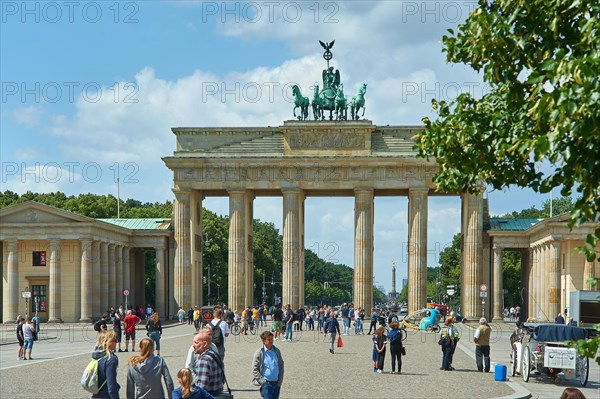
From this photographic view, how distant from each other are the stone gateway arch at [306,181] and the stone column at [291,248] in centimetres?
9

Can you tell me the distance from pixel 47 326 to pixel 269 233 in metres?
105

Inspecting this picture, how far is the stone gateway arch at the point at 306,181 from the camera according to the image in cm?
8638

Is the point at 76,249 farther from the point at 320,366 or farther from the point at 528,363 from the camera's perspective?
the point at 528,363

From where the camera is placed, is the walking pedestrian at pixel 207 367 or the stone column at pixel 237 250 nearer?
the walking pedestrian at pixel 207 367

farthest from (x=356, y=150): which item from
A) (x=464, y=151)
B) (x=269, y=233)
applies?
(x=269, y=233)

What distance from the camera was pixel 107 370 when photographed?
1658 cm

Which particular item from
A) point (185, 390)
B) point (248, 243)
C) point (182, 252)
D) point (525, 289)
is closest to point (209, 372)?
point (185, 390)

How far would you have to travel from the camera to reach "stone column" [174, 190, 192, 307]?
87625 mm

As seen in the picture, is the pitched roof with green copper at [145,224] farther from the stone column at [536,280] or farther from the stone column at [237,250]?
the stone column at [536,280]

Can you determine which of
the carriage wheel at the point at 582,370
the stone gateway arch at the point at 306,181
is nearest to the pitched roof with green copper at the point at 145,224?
the stone gateway arch at the point at 306,181

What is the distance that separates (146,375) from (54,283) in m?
66.6

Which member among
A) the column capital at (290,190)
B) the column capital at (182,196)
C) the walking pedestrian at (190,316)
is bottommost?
the walking pedestrian at (190,316)

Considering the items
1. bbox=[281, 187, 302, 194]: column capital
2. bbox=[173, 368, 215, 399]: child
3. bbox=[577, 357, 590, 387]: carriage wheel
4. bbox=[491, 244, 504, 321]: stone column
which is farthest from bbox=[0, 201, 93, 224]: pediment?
bbox=[173, 368, 215, 399]: child

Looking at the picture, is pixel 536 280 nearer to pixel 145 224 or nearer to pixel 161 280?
pixel 161 280
